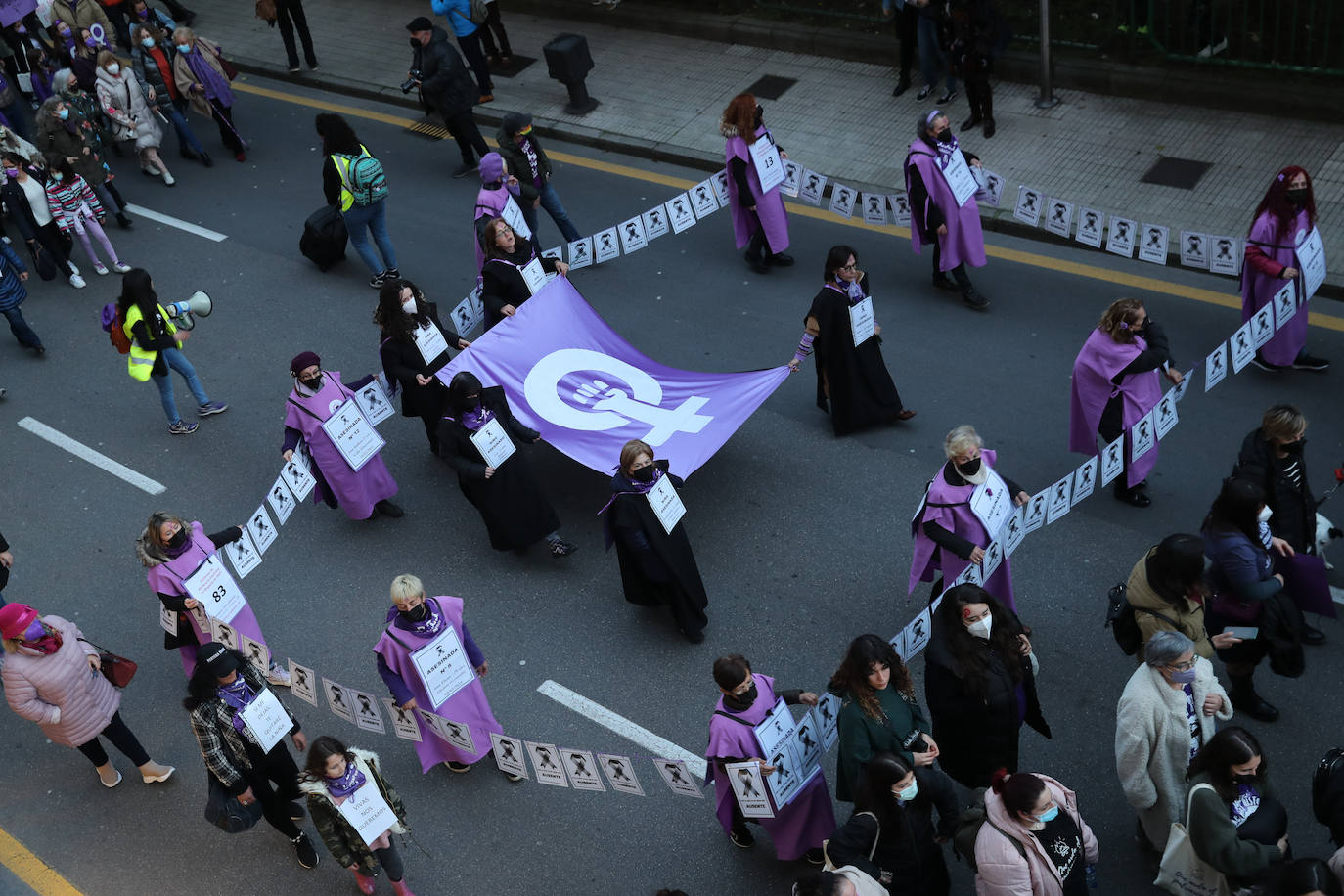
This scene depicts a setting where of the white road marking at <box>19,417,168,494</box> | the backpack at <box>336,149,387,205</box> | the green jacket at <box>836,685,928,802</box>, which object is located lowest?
the white road marking at <box>19,417,168,494</box>

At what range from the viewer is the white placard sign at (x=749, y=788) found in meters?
6.17

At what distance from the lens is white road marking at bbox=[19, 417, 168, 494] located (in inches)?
417

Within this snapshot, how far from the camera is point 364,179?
11977mm

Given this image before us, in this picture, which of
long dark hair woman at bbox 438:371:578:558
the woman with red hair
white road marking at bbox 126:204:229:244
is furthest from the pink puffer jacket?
the woman with red hair

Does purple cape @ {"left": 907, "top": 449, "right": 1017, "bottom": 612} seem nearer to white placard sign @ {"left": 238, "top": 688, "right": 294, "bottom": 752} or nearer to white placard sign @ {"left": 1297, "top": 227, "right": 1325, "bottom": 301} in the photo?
white placard sign @ {"left": 1297, "top": 227, "right": 1325, "bottom": 301}

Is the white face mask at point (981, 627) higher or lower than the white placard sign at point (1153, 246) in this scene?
higher

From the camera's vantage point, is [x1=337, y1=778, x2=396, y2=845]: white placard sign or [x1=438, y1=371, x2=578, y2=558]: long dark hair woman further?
[x1=438, y1=371, x2=578, y2=558]: long dark hair woman

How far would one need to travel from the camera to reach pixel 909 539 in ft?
29.1

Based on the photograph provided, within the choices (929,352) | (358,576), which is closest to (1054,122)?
(929,352)

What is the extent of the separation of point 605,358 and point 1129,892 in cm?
522

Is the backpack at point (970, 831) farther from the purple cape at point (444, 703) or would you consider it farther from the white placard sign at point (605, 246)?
the white placard sign at point (605, 246)

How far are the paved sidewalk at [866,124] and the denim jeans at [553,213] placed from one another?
2015 mm

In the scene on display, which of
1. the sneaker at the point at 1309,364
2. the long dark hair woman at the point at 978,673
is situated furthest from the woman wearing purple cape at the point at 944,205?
the long dark hair woman at the point at 978,673

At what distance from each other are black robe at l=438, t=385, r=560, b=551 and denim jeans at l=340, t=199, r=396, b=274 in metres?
3.94
